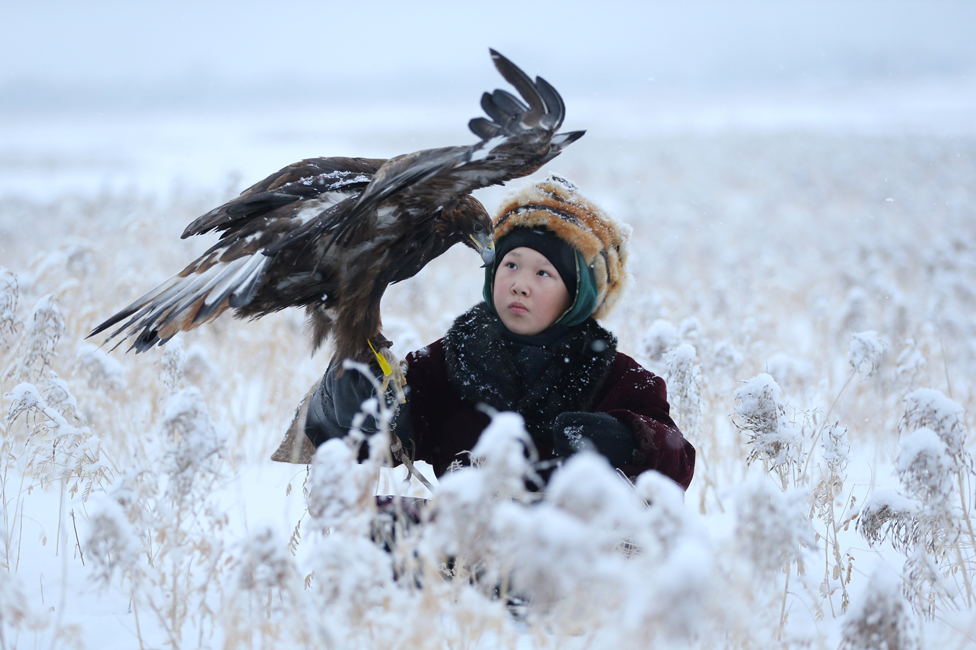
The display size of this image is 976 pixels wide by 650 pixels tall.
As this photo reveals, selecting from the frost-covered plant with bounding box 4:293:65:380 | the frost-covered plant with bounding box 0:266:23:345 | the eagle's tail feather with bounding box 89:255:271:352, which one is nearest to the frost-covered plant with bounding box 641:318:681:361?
the eagle's tail feather with bounding box 89:255:271:352

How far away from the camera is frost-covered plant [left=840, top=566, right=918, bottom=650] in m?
1.31

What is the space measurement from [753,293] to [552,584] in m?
5.54

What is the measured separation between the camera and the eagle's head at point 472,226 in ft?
6.61

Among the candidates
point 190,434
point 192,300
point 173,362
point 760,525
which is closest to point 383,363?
point 192,300

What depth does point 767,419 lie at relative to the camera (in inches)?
80.8

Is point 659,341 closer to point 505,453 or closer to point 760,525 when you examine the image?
point 760,525

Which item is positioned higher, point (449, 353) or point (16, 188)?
point (16, 188)

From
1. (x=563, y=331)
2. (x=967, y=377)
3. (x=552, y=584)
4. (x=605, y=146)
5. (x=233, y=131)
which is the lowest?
(x=967, y=377)

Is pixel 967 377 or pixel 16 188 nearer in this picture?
pixel 967 377

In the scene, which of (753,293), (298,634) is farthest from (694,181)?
(298,634)

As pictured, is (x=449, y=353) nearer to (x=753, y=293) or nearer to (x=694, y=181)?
(x=753, y=293)

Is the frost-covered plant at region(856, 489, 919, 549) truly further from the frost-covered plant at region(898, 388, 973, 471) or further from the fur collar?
the fur collar

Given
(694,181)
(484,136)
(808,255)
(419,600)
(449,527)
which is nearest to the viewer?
(449,527)

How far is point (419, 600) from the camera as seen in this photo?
119 cm
